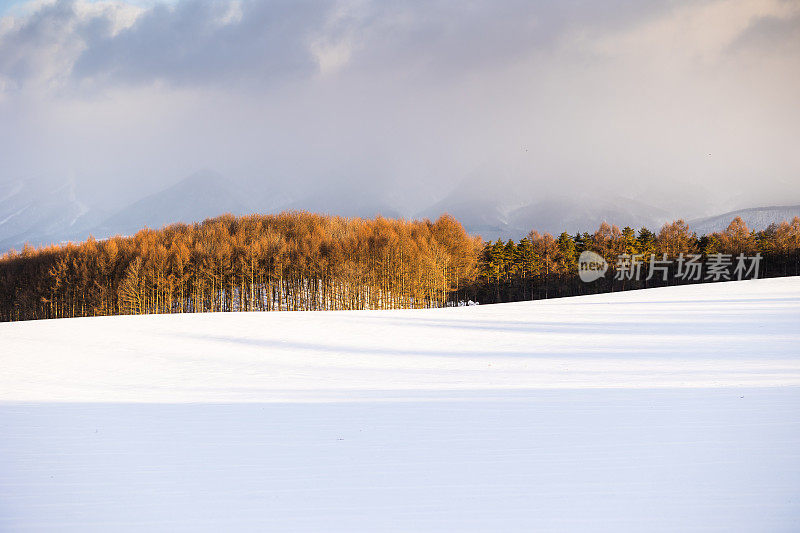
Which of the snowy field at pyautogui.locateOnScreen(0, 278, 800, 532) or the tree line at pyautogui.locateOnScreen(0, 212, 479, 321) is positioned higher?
the tree line at pyautogui.locateOnScreen(0, 212, 479, 321)

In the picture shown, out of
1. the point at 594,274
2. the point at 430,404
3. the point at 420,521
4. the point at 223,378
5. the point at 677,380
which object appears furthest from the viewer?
the point at 594,274

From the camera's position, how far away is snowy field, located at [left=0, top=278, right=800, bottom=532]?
16.6ft

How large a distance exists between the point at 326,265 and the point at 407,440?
4897cm

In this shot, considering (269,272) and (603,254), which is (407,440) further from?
(603,254)

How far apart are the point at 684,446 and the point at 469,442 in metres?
2.80

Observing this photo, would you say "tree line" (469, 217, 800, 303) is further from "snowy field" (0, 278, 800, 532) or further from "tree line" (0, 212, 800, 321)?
"snowy field" (0, 278, 800, 532)

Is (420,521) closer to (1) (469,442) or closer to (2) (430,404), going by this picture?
(1) (469,442)

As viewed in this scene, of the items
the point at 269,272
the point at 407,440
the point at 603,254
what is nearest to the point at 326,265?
the point at 269,272

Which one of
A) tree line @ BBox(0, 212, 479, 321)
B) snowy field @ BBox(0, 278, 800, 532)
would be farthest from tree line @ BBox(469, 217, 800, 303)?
snowy field @ BBox(0, 278, 800, 532)

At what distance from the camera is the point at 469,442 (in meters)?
6.96

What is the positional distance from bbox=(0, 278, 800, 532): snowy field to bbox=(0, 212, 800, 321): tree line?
38.7 m

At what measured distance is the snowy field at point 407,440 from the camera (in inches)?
199

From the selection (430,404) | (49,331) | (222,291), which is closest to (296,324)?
(49,331)

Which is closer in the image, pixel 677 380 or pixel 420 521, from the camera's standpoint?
pixel 420 521
